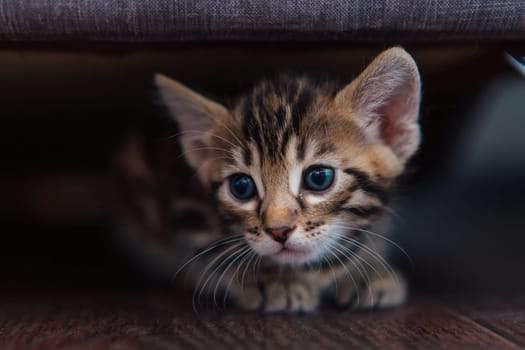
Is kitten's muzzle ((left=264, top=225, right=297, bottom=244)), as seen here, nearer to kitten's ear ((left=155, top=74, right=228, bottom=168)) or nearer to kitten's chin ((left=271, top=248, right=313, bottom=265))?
kitten's chin ((left=271, top=248, right=313, bottom=265))

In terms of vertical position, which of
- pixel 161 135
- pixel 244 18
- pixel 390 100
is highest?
pixel 244 18

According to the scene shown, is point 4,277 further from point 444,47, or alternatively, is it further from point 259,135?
point 444,47

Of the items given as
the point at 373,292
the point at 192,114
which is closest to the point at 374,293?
the point at 373,292

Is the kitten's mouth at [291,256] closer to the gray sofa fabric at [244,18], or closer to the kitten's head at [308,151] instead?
the kitten's head at [308,151]

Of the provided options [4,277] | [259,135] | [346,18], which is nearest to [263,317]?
[259,135]

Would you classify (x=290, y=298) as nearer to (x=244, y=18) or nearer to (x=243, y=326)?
(x=243, y=326)

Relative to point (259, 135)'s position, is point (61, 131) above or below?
below

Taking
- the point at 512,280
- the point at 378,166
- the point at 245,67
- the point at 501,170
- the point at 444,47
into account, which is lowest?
the point at 501,170
